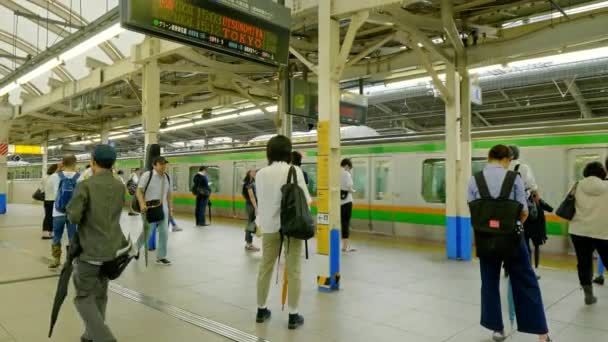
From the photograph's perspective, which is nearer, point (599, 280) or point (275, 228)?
point (275, 228)

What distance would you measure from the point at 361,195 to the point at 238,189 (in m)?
4.72

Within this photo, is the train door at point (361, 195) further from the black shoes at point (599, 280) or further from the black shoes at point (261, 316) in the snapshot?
the black shoes at point (261, 316)

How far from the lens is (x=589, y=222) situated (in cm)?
443

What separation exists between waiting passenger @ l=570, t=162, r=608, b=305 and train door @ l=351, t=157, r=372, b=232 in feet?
17.0

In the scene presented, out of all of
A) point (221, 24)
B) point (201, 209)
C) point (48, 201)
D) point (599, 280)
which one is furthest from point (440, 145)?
point (48, 201)

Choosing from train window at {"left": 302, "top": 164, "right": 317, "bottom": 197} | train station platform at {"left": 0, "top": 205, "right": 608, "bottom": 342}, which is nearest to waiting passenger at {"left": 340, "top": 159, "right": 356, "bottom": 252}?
train station platform at {"left": 0, "top": 205, "right": 608, "bottom": 342}

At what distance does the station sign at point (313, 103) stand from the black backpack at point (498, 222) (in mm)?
3678

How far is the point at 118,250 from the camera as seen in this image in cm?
298

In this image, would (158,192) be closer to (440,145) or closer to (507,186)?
(507,186)

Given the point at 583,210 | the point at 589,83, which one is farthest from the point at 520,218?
the point at 589,83

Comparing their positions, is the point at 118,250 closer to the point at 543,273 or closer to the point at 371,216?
the point at 543,273

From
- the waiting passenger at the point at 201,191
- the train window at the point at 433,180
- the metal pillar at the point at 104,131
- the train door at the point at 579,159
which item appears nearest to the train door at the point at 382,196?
the train window at the point at 433,180

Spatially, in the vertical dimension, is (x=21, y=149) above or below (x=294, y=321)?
above

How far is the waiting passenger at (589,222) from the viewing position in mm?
4379
